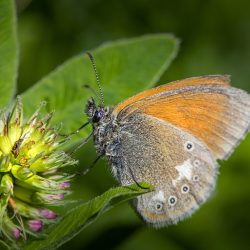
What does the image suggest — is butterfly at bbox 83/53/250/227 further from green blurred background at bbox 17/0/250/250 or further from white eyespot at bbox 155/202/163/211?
green blurred background at bbox 17/0/250/250

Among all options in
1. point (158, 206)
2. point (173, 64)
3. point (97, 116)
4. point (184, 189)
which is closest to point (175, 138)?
point (184, 189)

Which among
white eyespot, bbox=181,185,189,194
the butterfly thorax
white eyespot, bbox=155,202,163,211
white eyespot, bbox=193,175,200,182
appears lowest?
white eyespot, bbox=181,185,189,194

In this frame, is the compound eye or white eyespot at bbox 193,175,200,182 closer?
the compound eye

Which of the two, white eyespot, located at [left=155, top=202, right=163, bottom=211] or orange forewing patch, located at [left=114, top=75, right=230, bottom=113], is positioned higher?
orange forewing patch, located at [left=114, top=75, right=230, bottom=113]

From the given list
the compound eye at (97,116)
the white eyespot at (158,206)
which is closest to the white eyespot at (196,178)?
the white eyespot at (158,206)

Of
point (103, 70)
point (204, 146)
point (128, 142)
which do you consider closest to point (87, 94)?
point (103, 70)

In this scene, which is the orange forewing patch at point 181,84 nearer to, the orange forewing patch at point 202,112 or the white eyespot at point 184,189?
the orange forewing patch at point 202,112

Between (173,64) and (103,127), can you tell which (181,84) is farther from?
(173,64)

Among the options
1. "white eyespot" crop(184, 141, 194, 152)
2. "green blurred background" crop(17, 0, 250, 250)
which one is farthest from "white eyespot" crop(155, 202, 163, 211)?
"white eyespot" crop(184, 141, 194, 152)

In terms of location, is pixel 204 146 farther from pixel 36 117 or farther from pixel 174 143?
pixel 36 117

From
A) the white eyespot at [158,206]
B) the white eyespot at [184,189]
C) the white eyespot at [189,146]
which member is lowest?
the white eyespot at [184,189]
